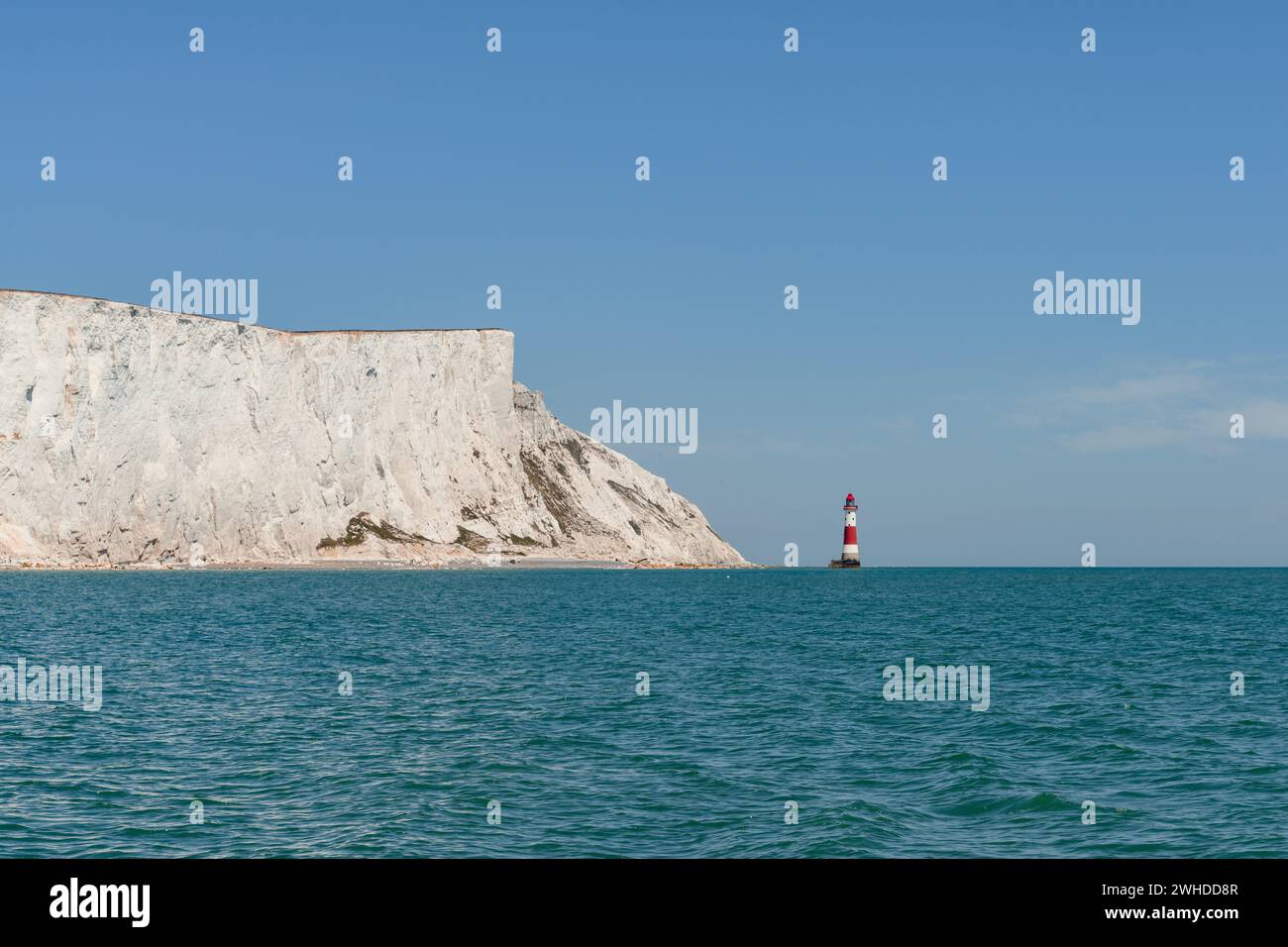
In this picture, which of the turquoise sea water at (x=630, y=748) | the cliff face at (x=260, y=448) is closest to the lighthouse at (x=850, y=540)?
the cliff face at (x=260, y=448)

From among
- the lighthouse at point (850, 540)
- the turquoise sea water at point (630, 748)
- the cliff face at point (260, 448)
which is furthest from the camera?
the lighthouse at point (850, 540)

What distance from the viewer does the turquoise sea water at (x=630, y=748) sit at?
1486 centimetres

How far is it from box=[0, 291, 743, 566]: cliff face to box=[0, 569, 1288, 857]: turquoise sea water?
72.9 metres

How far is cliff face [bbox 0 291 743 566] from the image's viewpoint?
11231 centimetres

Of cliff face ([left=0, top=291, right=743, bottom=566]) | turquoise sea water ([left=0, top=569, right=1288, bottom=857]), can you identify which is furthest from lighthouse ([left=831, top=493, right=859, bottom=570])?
turquoise sea water ([left=0, top=569, right=1288, bottom=857])

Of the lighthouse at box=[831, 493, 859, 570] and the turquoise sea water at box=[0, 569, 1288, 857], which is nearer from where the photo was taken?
the turquoise sea water at box=[0, 569, 1288, 857]

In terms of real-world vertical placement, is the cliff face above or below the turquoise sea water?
above

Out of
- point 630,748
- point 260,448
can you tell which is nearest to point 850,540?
point 260,448

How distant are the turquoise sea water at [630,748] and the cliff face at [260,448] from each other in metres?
72.9

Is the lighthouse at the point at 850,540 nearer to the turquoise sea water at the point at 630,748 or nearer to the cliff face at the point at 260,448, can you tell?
the cliff face at the point at 260,448

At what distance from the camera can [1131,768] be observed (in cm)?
1938

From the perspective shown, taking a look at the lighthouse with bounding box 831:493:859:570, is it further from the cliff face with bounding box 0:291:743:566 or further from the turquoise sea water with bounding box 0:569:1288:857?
the turquoise sea water with bounding box 0:569:1288:857

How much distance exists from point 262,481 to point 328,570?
1205cm
